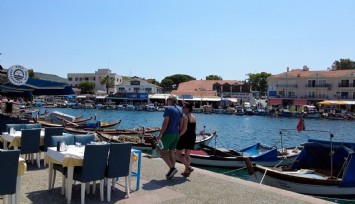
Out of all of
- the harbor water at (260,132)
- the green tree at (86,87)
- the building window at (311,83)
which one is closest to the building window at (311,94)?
the building window at (311,83)

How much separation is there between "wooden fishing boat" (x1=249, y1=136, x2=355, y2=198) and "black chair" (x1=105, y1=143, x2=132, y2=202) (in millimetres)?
5498

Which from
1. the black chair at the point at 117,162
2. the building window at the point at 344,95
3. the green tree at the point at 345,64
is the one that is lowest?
the black chair at the point at 117,162

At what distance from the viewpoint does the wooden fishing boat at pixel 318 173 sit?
34.0ft

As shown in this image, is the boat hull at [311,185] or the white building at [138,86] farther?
the white building at [138,86]

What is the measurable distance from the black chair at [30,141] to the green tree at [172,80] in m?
113

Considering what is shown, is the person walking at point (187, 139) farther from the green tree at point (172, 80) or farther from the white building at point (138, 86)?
the green tree at point (172, 80)

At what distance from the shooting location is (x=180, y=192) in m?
7.16

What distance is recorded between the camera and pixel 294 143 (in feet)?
103

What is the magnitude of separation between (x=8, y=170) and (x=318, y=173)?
10193 millimetres

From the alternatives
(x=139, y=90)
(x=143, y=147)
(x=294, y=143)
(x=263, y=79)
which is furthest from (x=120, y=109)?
(x=143, y=147)

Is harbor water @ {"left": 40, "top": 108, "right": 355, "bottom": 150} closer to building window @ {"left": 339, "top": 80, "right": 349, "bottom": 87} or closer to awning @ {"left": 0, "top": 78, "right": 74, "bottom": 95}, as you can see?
awning @ {"left": 0, "top": 78, "right": 74, "bottom": 95}

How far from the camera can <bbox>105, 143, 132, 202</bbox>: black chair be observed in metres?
6.25

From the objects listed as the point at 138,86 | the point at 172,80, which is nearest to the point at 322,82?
the point at 138,86

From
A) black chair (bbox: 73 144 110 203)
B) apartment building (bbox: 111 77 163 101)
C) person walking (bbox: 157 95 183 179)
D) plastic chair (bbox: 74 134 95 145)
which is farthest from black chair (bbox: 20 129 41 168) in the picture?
apartment building (bbox: 111 77 163 101)
